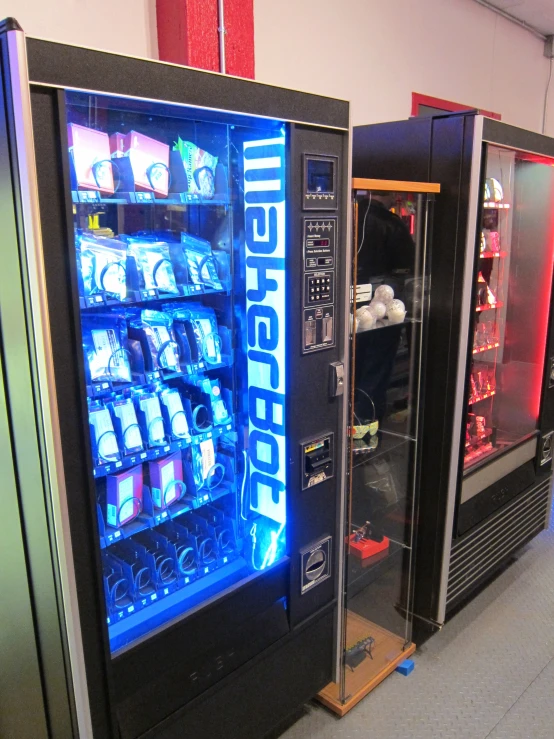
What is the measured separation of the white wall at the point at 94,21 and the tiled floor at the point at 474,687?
228cm

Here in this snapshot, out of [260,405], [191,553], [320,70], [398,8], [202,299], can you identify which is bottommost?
[191,553]

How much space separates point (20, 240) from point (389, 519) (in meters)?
1.91

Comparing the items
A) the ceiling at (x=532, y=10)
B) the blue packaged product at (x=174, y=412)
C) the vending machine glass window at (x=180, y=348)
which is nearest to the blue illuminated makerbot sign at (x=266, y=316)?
the vending machine glass window at (x=180, y=348)

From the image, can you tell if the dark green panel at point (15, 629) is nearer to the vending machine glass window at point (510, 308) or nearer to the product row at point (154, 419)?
the product row at point (154, 419)

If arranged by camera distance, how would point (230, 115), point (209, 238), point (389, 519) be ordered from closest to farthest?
point (230, 115)
point (209, 238)
point (389, 519)

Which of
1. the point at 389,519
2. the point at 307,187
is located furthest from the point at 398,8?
the point at 389,519

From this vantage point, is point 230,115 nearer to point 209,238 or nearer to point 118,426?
point 209,238

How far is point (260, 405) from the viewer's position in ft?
6.07

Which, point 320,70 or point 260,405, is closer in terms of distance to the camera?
point 260,405

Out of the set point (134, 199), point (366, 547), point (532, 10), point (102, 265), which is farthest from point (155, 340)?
point (532, 10)

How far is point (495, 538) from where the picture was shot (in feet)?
9.05

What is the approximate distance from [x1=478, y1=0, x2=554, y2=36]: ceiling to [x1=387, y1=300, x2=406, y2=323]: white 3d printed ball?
261cm

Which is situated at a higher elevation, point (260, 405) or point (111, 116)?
point (111, 116)

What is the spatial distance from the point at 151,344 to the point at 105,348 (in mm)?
137
